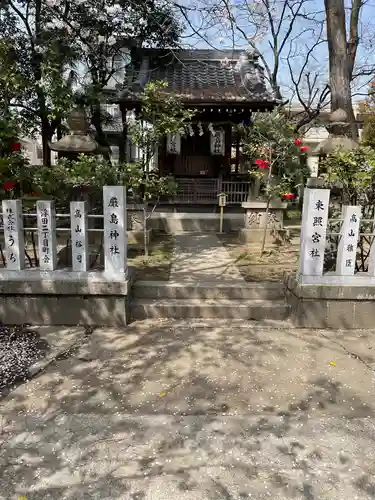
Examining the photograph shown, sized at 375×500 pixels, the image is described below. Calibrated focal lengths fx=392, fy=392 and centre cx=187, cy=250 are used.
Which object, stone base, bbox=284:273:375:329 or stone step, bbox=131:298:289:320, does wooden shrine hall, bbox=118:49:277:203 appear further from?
stone base, bbox=284:273:375:329

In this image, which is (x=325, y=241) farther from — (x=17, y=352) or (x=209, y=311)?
(x=17, y=352)

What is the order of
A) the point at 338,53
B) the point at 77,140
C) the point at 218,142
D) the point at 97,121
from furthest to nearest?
the point at 97,121 → the point at 218,142 → the point at 338,53 → the point at 77,140

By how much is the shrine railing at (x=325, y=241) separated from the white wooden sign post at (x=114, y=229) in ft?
7.23

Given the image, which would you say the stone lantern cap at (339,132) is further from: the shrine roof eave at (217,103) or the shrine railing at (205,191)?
the shrine railing at (205,191)

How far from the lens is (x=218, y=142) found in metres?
12.3

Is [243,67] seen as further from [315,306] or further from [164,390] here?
[164,390]

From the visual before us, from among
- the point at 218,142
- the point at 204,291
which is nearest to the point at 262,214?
the point at 218,142

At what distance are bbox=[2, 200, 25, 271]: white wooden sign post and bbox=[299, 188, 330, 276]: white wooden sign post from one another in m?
3.49

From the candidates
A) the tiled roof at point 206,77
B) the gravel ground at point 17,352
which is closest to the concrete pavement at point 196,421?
the gravel ground at point 17,352

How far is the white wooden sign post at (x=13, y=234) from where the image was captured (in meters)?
4.79

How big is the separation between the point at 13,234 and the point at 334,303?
4.09 m

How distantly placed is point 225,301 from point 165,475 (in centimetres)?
294

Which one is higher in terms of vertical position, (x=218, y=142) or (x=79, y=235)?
(x=218, y=142)

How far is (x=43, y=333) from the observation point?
187 inches
